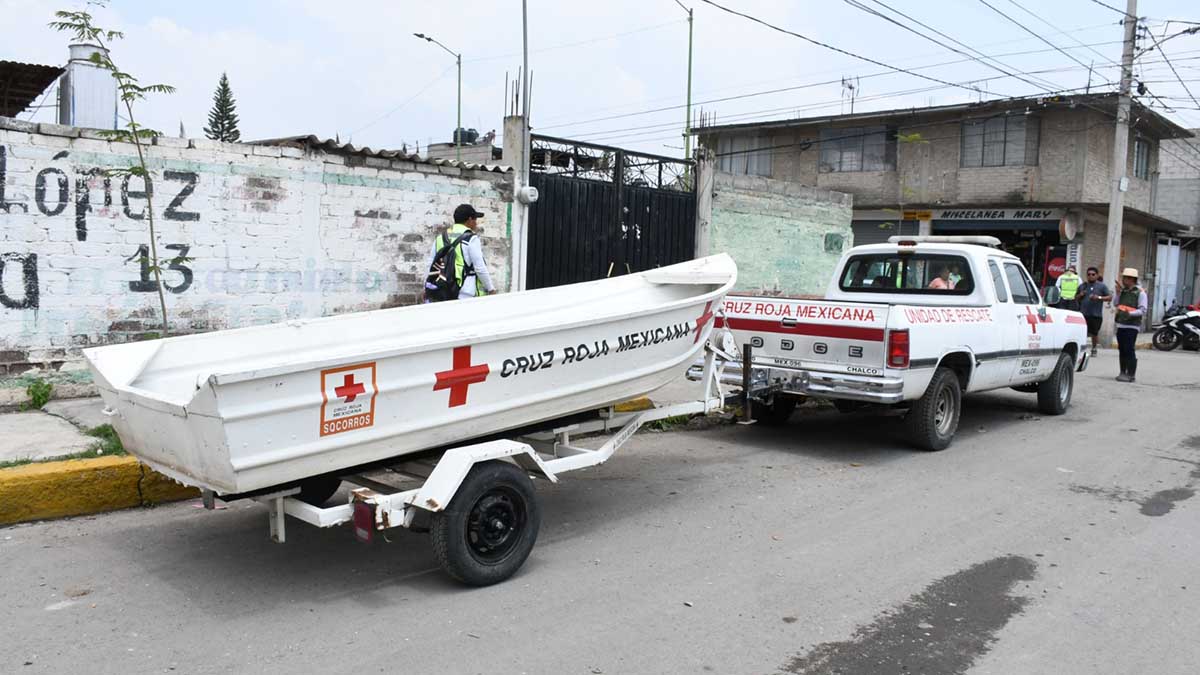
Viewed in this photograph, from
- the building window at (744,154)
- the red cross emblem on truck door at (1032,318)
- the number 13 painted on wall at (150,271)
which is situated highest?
the building window at (744,154)

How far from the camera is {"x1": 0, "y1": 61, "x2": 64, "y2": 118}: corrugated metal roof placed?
10.9 metres

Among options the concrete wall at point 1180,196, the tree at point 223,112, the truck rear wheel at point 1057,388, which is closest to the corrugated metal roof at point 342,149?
the truck rear wheel at point 1057,388

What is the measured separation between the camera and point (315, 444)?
4.05 meters

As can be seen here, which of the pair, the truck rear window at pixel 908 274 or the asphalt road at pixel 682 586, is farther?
the truck rear window at pixel 908 274

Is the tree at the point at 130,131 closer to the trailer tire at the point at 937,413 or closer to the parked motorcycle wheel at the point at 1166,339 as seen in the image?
the trailer tire at the point at 937,413

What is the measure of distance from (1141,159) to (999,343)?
83.4 feet

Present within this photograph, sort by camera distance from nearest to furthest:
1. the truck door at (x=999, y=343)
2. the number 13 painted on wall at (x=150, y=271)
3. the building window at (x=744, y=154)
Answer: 1. the number 13 painted on wall at (x=150, y=271)
2. the truck door at (x=999, y=343)
3. the building window at (x=744, y=154)

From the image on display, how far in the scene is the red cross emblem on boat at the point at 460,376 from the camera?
4449 millimetres

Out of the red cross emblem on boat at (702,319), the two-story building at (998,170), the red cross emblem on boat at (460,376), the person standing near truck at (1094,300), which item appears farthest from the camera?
the two-story building at (998,170)

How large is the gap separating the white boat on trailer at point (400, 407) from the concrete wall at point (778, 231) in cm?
869

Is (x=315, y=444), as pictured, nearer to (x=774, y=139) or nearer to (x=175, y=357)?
(x=175, y=357)

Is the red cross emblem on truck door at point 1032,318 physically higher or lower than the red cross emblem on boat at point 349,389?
higher

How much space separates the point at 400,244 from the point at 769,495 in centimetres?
517

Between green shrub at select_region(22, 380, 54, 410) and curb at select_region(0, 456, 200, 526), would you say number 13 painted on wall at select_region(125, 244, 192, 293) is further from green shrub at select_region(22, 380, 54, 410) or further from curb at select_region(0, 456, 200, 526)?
curb at select_region(0, 456, 200, 526)
